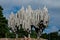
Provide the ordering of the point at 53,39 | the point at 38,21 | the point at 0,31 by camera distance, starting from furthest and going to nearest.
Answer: the point at 0,31
the point at 38,21
the point at 53,39

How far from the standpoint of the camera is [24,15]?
48219 millimetres

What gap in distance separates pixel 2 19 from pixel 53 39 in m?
23.6

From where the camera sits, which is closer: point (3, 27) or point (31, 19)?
point (31, 19)

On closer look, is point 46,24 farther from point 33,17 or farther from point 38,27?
point 33,17

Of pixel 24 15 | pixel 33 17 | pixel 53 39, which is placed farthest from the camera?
pixel 24 15

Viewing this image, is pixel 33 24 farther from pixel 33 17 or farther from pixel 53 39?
pixel 53 39

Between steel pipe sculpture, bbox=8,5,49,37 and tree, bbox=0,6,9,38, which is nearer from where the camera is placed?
steel pipe sculpture, bbox=8,5,49,37

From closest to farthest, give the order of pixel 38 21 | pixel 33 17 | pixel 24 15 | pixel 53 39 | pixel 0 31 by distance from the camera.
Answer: pixel 53 39 < pixel 38 21 < pixel 33 17 < pixel 24 15 < pixel 0 31

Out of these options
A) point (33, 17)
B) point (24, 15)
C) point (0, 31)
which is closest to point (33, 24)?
point (33, 17)

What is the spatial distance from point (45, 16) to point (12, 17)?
9.02 meters

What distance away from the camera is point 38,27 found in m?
40.9

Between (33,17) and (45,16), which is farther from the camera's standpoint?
(33,17)

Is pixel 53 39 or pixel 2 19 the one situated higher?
pixel 2 19

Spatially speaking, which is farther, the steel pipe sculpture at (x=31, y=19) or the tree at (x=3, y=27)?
the tree at (x=3, y=27)
